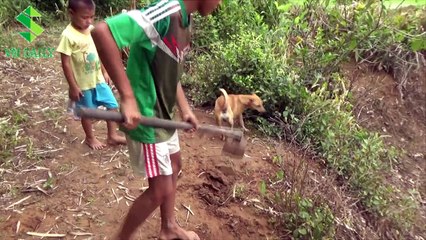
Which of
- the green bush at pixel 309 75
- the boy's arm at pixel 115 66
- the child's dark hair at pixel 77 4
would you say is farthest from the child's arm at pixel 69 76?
the green bush at pixel 309 75

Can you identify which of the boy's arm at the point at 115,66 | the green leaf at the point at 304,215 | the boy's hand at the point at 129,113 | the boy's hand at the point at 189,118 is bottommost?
the green leaf at the point at 304,215

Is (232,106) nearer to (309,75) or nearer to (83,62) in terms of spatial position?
(83,62)

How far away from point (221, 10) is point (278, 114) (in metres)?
1.91

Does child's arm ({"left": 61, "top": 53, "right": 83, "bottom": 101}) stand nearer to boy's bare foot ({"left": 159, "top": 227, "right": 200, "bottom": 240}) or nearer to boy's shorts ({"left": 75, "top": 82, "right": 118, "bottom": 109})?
boy's shorts ({"left": 75, "top": 82, "right": 118, "bottom": 109})

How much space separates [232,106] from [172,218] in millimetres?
1577

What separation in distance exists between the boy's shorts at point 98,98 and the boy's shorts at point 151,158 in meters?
1.36

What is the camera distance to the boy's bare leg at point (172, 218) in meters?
2.86

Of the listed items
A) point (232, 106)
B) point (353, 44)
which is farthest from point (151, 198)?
point (353, 44)

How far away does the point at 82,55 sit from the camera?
3.67 meters

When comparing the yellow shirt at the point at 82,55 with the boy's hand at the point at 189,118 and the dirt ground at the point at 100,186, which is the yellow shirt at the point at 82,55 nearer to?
the dirt ground at the point at 100,186

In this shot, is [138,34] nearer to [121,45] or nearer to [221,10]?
[121,45]

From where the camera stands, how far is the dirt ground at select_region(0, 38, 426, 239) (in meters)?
3.28

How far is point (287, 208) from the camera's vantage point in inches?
141

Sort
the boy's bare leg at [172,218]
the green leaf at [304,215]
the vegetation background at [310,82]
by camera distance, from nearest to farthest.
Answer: the boy's bare leg at [172,218]
the green leaf at [304,215]
the vegetation background at [310,82]
